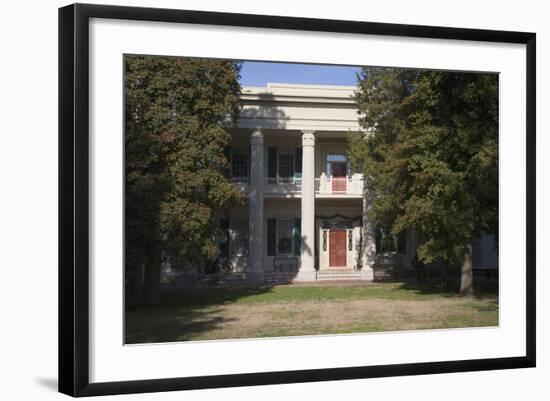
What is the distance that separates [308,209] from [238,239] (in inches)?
111

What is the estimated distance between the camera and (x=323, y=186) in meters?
22.1

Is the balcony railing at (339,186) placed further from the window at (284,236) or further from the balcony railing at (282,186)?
the window at (284,236)

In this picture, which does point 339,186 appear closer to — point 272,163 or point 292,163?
point 292,163

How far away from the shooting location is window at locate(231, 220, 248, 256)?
21.7 m

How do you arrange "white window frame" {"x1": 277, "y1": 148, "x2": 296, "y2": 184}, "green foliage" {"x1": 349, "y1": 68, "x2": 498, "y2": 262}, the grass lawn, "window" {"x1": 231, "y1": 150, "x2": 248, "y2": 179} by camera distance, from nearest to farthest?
the grass lawn < "green foliage" {"x1": 349, "y1": 68, "x2": 498, "y2": 262} < "window" {"x1": 231, "y1": 150, "x2": 248, "y2": 179} < "white window frame" {"x1": 277, "y1": 148, "x2": 296, "y2": 184}

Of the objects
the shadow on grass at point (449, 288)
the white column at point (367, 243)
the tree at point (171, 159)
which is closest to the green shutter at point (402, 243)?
the white column at point (367, 243)

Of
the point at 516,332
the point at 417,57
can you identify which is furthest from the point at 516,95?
the point at 516,332

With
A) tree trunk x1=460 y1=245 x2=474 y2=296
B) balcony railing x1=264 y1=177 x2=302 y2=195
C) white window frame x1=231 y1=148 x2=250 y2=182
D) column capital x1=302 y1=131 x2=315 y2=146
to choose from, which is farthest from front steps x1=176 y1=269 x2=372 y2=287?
tree trunk x1=460 y1=245 x2=474 y2=296

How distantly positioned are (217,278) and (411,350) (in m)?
12.0

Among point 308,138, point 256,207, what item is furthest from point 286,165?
point 256,207

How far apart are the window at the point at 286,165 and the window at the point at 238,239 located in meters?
2.16

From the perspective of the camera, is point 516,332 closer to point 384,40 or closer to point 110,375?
point 384,40

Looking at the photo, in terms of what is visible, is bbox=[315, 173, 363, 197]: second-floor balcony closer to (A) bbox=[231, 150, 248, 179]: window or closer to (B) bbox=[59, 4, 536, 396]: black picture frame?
(A) bbox=[231, 150, 248, 179]: window

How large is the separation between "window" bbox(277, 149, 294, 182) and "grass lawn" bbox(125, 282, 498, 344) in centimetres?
519
